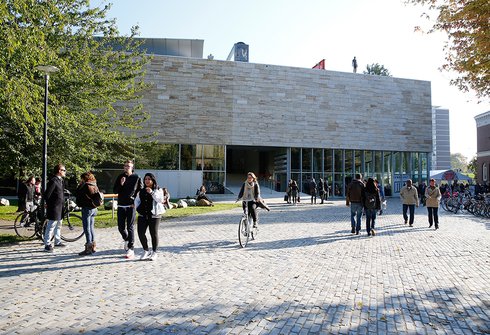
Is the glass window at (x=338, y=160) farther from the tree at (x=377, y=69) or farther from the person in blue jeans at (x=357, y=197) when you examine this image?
the tree at (x=377, y=69)

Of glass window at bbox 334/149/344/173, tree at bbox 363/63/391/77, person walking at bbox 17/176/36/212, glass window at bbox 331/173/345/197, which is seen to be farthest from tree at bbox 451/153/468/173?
person walking at bbox 17/176/36/212

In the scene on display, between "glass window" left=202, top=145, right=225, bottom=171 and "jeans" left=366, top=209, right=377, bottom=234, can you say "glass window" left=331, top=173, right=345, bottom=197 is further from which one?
"jeans" left=366, top=209, right=377, bottom=234

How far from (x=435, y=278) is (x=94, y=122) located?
1584 centimetres

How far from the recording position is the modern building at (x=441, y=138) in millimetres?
118750

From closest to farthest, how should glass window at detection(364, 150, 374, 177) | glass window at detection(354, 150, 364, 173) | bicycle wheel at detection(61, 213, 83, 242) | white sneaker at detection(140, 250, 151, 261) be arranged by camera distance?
white sneaker at detection(140, 250, 151, 261) → bicycle wheel at detection(61, 213, 83, 242) → glass window at detection(354, 150, 364, 173) → glass window at detection(364, 150, 374, 177)

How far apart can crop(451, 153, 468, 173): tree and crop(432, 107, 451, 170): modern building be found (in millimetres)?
28706

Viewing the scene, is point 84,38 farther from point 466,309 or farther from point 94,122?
point 466,309

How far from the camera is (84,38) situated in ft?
57.6

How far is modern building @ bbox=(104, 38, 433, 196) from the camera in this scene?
1302 inches

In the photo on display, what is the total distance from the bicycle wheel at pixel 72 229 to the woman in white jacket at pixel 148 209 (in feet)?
9.92

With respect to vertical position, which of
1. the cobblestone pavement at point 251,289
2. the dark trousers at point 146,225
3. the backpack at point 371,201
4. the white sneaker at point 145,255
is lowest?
the cobblestone pavement at point 251,289

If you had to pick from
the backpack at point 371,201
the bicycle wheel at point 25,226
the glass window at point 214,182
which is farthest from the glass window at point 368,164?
the bicycle wheel at point 25,226

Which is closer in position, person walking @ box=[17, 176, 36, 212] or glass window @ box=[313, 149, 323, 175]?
person walking @ box=[17, 176, 36, 212]

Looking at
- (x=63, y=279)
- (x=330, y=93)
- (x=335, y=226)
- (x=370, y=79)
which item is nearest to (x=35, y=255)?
(x=63, y=279)
